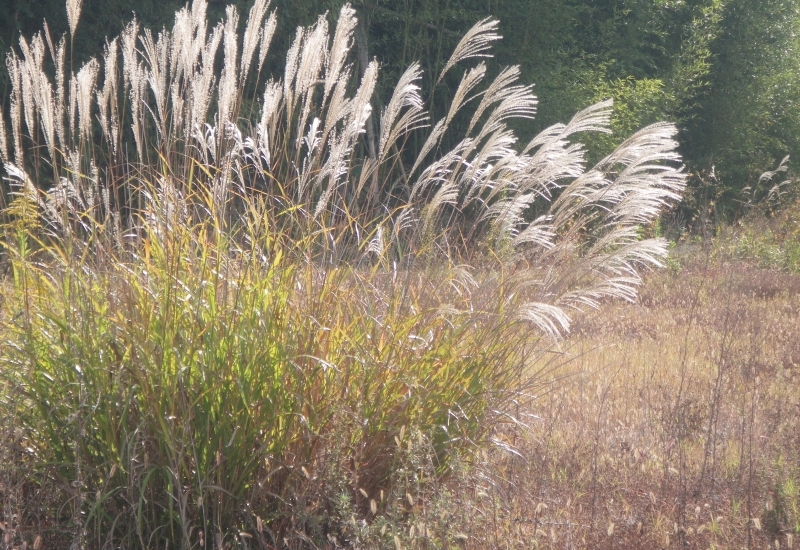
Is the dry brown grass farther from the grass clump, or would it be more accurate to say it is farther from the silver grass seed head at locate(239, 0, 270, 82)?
the silver grass seed head at locate(239, 0, 270, 82)

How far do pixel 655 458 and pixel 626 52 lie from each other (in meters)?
13.5

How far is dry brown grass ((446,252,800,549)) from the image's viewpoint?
3.10m

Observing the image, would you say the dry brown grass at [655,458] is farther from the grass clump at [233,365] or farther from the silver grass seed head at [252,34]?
the silver grass seed head at [252,34]

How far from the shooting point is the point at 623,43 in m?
16.1

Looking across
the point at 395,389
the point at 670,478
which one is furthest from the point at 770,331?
the point at 395,389

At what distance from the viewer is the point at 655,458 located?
13.0 ft

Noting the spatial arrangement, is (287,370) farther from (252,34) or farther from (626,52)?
(626,52)

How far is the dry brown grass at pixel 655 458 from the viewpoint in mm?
3100

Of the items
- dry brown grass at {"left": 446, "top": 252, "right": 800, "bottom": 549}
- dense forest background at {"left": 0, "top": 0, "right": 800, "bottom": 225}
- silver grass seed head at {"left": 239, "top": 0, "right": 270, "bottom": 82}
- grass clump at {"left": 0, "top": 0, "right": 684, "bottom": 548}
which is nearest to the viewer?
grass clump at {"left": 0, "top": 0, "right": 684, "bottom": 548}

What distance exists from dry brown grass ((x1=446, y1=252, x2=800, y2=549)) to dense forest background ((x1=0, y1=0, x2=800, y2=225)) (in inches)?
130

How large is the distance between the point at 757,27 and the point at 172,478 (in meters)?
19.1

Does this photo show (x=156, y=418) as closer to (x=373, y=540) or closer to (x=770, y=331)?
(x=373, y=540)

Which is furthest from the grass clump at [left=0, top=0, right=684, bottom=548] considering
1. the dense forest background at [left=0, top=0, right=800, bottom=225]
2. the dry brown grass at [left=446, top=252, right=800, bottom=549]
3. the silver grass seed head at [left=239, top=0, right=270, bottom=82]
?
the dense forest background at [left=0, top=0, right=800, bottom=225]

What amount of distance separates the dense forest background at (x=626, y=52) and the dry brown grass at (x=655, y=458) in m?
3.30
